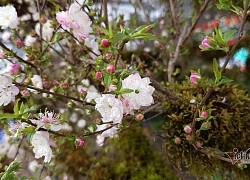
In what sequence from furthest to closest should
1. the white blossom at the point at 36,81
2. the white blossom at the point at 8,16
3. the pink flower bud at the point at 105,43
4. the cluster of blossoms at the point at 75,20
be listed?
the white blossom at the point at 36,81 < the white blossom at the point at 8,16 < the cluster of blossoms at the point at 75,20 < the pink flower bud at the point at 105,43

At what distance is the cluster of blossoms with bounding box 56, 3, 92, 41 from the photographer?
616 mm

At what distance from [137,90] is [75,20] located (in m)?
0.25

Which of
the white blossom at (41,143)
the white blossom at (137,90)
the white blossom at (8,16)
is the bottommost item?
the white blossom at (41,143)

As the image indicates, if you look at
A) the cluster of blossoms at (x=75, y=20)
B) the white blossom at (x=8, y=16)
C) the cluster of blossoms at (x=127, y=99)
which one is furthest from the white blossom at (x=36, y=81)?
the cluster of blossoms at (x=127, y=99)

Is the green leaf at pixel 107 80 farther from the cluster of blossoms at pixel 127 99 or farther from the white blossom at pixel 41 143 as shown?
the white blossom at pixel 41 143

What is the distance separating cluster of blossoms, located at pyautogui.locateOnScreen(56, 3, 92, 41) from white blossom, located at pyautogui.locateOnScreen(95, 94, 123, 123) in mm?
213

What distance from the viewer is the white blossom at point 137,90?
52 centimetres

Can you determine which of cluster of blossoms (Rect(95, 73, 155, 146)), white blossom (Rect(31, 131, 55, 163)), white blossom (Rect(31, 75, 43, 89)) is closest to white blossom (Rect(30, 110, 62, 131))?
white blossom (Rect(31, 131, 55, 163))

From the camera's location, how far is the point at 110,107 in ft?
1.69

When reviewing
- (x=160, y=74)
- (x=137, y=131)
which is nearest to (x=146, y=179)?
(x=137, y=131)

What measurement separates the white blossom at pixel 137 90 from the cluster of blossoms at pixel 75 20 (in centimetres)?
20

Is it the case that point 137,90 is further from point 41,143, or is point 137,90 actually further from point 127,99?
point 41,143

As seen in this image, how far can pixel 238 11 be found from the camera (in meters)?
0.53

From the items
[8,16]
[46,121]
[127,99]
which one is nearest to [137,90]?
[127,99]
